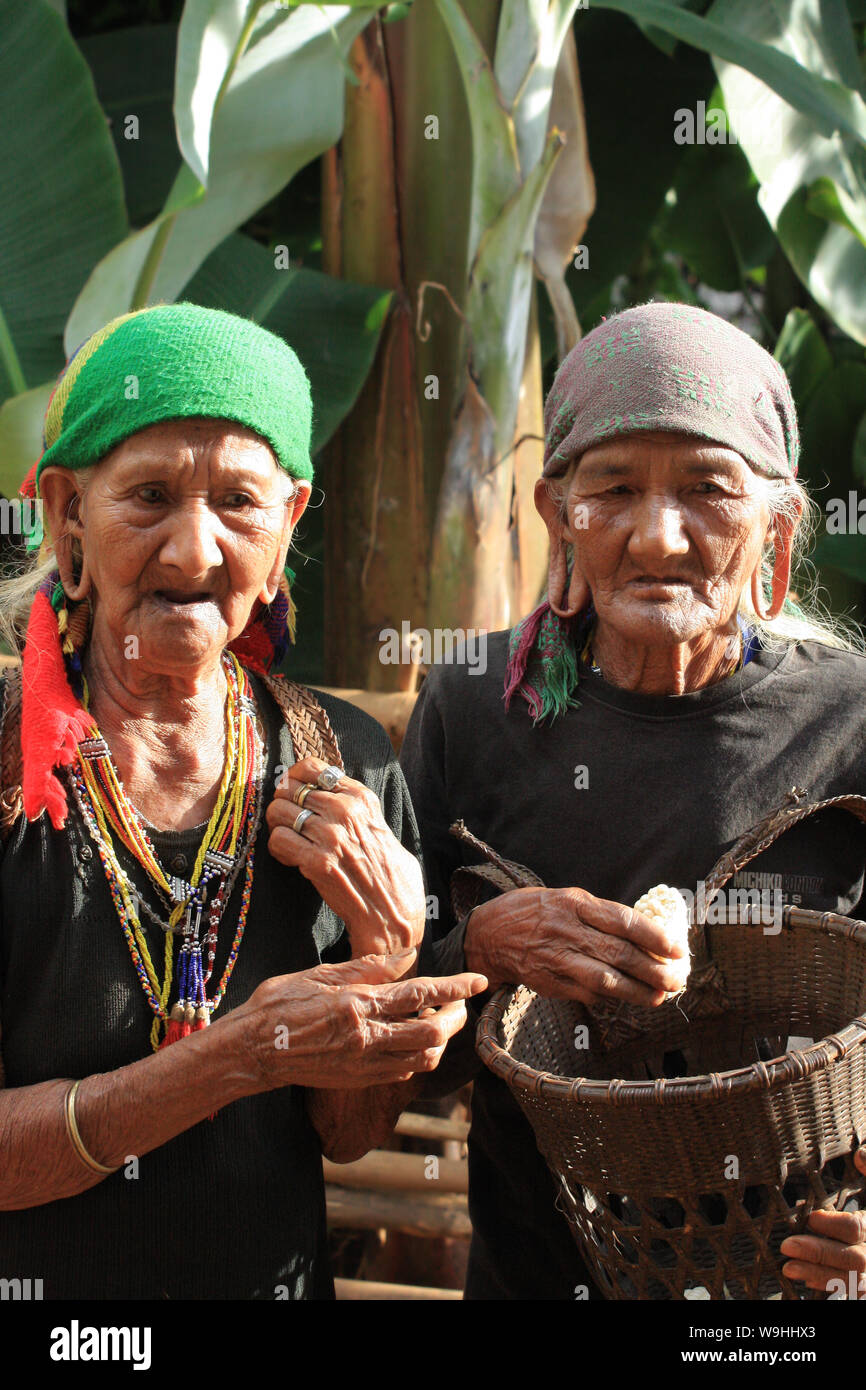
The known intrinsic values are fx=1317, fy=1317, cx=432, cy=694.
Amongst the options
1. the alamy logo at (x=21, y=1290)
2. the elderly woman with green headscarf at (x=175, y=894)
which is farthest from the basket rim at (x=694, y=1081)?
the alamy logo at (x=21, y=1290)

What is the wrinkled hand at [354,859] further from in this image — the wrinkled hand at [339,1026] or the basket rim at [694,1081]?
the basket rim at [694,1081]

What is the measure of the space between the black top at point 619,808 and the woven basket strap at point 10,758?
2.16ft

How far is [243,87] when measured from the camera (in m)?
2.94

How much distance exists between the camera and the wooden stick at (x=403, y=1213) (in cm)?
290

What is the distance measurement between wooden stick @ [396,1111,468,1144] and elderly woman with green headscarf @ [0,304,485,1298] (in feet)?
4.24

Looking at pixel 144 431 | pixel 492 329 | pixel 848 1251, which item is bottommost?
pixel 848 1251

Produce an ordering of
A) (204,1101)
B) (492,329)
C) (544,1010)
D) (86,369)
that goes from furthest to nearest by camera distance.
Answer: (492,329) < (544,1010) < (86,369) < (204,1101)

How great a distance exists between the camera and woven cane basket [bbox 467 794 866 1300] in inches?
58.7

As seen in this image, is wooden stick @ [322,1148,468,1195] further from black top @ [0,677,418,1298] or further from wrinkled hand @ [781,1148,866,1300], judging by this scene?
wrinkled hand @ [781,1148,866,1300]

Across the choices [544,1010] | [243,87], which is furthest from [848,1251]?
[243,87]

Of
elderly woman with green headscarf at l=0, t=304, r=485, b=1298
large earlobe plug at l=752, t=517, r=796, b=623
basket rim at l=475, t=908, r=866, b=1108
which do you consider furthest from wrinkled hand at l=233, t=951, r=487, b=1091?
large earlobe plug at l=752, t=517, r=796, b=623

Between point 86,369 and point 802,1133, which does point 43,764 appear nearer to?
Answer: point 86,369

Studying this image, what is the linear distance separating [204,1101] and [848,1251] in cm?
77

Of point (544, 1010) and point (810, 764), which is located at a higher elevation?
point (810, 764)
